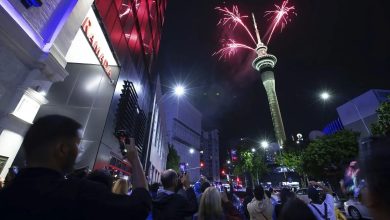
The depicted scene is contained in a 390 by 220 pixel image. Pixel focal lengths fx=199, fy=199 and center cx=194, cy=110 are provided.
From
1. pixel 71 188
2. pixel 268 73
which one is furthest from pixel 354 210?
pixel 268 73

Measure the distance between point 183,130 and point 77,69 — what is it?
8105 centimetres

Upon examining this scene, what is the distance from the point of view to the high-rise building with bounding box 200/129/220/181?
114188 millimetres

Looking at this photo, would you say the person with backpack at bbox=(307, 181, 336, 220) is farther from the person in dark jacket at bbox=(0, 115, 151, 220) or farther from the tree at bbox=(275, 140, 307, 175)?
the tree at bbox=(275, 140, 307, 175)

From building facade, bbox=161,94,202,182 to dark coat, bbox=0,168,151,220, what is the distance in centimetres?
7922

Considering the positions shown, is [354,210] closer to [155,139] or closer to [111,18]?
[111,18]

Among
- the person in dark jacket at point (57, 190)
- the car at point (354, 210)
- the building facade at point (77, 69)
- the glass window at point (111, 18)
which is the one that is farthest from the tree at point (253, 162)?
the person in dark jacket at point (57, 190)

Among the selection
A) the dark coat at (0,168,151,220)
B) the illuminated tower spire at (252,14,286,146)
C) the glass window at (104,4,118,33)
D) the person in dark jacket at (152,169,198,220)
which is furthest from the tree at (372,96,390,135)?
the illuminated tower spire at (252,14,286,146)

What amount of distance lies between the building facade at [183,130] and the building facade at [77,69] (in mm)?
67460

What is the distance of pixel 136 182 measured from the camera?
1748 mm

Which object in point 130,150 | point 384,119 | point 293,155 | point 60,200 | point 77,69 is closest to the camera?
point 60,200

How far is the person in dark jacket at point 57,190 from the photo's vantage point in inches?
50.1

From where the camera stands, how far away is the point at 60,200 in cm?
130

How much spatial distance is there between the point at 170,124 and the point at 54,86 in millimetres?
73944

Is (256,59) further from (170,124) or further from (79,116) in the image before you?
(79,116)
